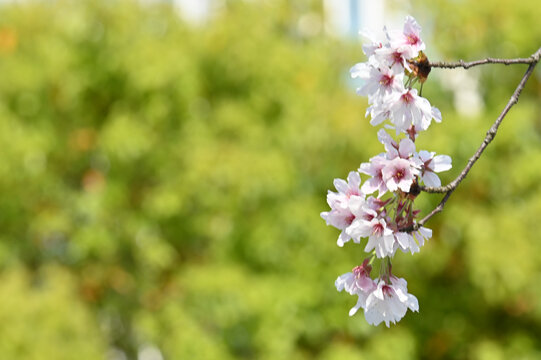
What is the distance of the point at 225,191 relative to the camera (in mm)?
14234

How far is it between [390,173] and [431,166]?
152 millimetres

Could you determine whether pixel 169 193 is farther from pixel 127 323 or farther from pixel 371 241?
pixel 371 241

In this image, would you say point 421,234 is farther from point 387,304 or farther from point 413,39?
point 413,39

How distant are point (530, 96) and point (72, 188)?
7703mm

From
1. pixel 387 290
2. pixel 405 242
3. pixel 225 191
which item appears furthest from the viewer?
pixel 225 191

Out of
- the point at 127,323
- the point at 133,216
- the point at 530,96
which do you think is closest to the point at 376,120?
the point at 530,96

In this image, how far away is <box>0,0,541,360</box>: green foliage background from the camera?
1275 cm

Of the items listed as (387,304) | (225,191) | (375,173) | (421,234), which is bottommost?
(387,304)

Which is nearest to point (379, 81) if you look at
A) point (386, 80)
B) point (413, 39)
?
point (386, 80)

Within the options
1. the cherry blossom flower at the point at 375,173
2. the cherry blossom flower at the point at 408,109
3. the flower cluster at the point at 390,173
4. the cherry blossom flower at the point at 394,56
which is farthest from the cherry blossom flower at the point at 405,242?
the cherry blossom flower at the point at 394,56

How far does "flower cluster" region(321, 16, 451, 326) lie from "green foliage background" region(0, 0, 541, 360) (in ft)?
30.4

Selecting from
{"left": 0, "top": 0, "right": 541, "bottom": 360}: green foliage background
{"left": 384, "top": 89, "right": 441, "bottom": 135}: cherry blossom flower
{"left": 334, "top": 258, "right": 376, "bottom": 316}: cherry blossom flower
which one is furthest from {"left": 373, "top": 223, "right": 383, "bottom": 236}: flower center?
{"left": 0, "top": 0, "right": 541, "bottom": 360}: green foliage background

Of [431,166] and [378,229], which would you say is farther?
[431,166]

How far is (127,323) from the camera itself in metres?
16.5
